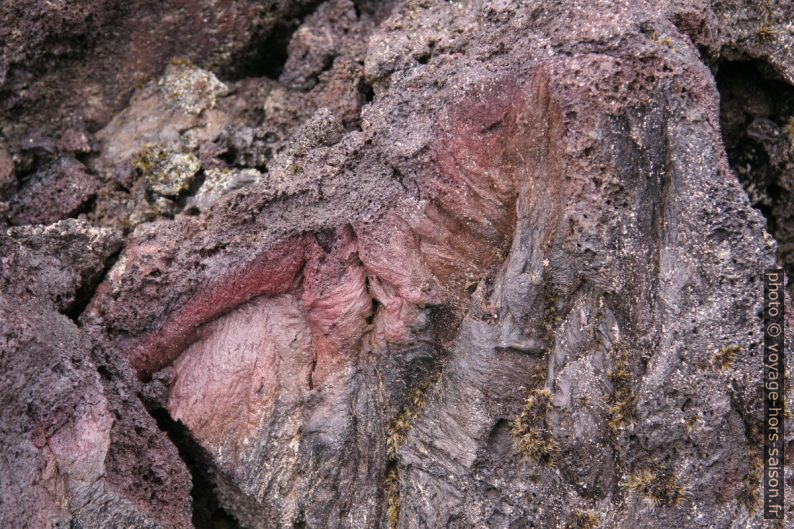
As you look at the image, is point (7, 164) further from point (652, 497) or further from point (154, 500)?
point (652, 497)

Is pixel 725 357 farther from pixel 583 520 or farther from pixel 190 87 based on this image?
pixel 190 87

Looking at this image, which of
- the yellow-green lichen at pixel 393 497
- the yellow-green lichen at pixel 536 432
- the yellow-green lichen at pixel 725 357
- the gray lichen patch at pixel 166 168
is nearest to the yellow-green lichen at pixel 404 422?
the yellow-green lichen at pixel 393 497

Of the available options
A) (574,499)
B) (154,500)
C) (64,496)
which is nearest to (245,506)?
(154,500)

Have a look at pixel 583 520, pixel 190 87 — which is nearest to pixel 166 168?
pixel 190 87

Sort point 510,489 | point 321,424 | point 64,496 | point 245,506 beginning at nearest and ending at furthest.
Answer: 1. point 64,496
2. point 510,489
3. point 321,424
4. point 245,506

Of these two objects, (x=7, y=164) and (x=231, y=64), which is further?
(x=231, y=64)

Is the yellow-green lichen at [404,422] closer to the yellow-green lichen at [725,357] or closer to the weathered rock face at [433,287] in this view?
the weathered rock face at [433,287]

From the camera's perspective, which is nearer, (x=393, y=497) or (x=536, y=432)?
(x=536, y=432)
